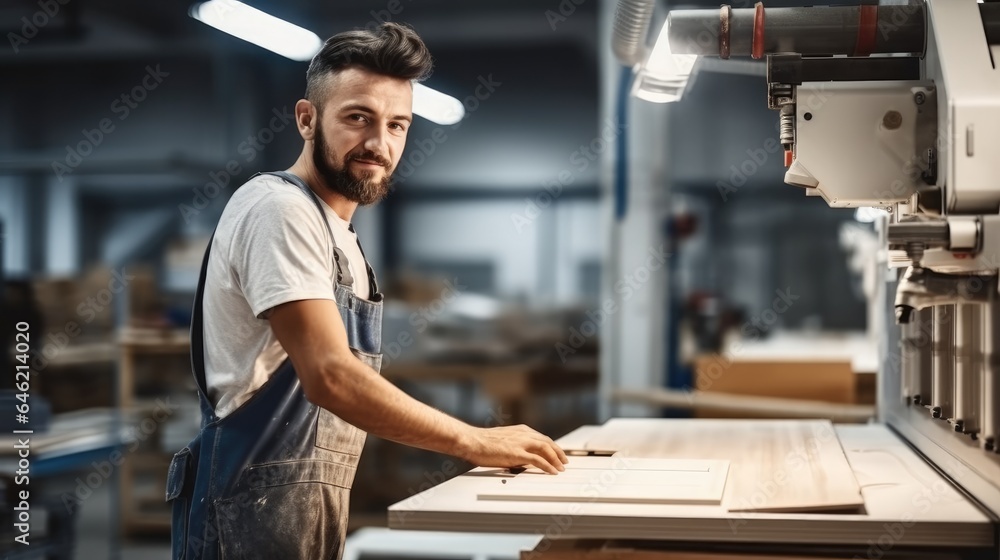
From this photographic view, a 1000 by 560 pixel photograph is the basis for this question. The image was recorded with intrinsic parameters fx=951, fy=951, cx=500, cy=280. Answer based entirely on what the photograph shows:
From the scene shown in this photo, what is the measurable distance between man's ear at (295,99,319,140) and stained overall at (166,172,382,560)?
0.42ft

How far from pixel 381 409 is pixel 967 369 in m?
0.88

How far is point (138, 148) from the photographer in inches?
357

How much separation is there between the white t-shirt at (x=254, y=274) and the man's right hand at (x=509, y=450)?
0.30 meters

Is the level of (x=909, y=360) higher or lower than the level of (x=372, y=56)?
lower

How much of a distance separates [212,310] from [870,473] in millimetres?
1168

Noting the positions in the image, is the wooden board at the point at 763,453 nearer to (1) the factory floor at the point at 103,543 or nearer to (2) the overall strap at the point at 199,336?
(2) the overall strap at the point at 199,336

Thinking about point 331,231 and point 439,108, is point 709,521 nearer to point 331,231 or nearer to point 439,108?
point 331,231

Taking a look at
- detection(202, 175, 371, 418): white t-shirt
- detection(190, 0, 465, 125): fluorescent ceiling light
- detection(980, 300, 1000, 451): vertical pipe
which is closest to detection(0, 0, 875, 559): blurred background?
detection(190, 0, 465, 125): fluorescent ceiling light

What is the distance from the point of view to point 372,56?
170cm

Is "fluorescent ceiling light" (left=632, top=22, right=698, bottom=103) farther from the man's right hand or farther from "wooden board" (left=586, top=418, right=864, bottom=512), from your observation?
the man's right hand

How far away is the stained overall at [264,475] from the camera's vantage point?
5.14 ft

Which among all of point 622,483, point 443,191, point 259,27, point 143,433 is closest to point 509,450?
point 622,483

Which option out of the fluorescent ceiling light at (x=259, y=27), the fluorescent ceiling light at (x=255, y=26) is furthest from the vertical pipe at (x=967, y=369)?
the fluorescent ceiling light at (x=255, y=26)

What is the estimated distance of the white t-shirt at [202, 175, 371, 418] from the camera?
1.49 metres
